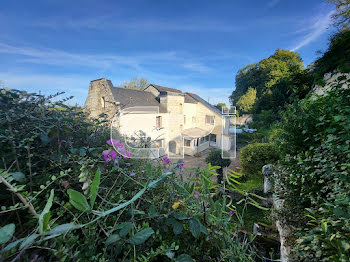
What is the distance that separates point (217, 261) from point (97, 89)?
17.7 ft

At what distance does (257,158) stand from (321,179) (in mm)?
4800

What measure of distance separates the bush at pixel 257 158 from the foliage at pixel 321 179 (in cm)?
398

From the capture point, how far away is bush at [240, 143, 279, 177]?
5.48 meters

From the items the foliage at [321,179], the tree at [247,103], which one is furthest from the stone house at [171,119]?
the tree at [247,103]

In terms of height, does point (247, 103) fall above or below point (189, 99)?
above

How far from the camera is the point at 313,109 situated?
5.60 feet

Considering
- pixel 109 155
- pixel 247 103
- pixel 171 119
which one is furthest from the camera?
pixel 247 103

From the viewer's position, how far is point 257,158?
18.4ft

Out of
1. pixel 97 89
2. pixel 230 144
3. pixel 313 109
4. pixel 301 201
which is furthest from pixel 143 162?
pixel 97 89

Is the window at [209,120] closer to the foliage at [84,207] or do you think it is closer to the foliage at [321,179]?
the foliage at [321,179]

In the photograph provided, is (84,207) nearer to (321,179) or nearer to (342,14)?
(321,179)

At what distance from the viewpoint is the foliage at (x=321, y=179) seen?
0.68m

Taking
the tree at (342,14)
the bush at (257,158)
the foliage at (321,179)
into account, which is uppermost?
the tree at (342,14)

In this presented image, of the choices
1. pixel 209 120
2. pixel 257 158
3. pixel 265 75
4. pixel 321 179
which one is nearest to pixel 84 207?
pixel 321 179
